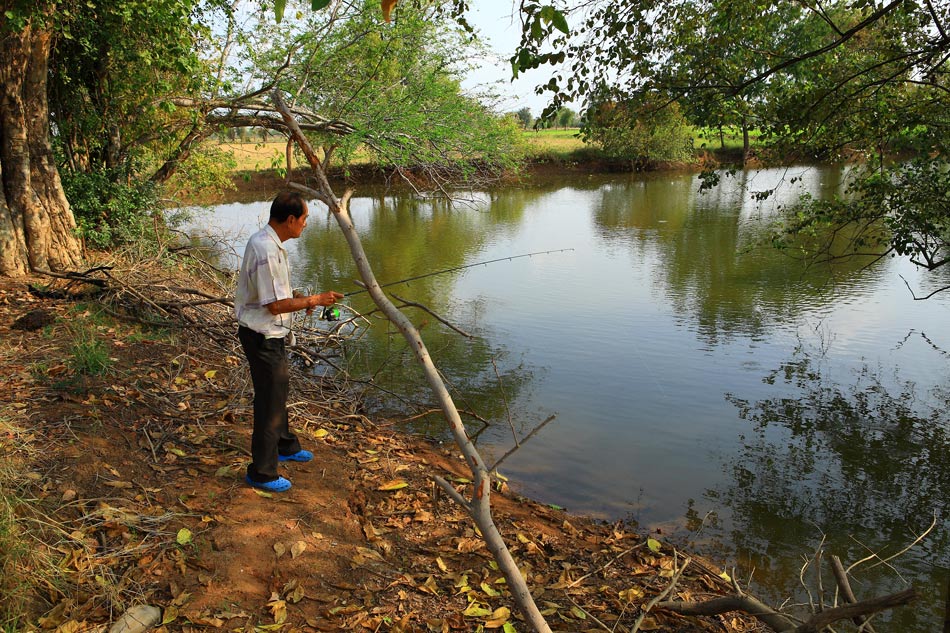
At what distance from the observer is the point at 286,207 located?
346cm

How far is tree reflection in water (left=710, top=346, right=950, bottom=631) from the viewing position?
411cm

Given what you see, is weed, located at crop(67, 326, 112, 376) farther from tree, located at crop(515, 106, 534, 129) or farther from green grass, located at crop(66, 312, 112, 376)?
tree, located at crop(515, 106, 534, 129)

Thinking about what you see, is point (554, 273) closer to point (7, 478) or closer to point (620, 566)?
point (620, 566)

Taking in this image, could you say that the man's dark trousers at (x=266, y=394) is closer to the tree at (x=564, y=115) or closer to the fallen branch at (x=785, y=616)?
the fallen branch at (x=785, y=616)

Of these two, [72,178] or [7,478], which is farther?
[72,178]

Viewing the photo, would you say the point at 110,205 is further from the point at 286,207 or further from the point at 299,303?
the point at 299,303

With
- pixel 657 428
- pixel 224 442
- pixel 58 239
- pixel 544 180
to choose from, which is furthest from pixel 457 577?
pixel 544 180

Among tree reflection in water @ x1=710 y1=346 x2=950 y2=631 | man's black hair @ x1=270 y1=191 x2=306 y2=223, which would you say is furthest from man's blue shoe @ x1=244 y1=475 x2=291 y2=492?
tree reflection in water @ x1=710 y1=346 x2=950 y2=631

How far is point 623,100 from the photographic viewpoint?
17.5ft

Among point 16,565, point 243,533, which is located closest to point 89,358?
point 243,533

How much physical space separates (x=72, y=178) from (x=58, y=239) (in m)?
1.42

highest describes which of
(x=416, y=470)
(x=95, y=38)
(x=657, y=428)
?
(x=95, y=38)

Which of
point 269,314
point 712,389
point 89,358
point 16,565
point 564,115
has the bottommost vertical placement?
point 712,389

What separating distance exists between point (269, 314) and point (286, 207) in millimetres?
615
